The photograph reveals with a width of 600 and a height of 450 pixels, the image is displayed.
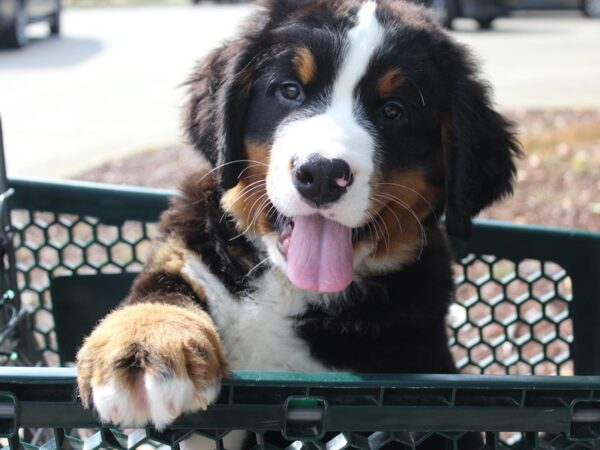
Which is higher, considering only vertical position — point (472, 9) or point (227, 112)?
point (227, 112)

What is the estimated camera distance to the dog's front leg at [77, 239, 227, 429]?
1762 millimetres

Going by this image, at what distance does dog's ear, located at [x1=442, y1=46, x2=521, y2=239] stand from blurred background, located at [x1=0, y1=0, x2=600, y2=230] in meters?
0.26

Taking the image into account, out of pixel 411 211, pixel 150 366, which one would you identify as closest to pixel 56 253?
pixel 411 211

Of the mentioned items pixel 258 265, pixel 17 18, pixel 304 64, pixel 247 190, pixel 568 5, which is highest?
pixel 304 64

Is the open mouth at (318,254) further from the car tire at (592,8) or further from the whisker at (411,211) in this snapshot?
the car tire at (592,8)

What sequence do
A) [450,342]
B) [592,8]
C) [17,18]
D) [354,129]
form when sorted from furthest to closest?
[592,8], [17,18], [450,342], [354,129]

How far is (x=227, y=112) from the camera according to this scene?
8.73 feet

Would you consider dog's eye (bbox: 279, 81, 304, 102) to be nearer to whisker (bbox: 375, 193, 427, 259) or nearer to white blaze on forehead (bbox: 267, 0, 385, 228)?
white blaze on forehead (bbox: 267, 0, 385, 228)

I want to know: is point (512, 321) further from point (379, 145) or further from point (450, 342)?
point (379, 145)

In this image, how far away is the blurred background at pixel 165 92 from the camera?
259 inches

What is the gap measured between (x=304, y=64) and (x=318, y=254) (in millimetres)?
561

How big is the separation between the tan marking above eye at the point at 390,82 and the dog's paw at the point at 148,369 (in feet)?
2.93

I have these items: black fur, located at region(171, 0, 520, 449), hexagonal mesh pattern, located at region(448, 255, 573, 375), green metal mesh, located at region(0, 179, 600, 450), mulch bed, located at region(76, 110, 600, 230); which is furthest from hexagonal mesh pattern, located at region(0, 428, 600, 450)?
mulch bed, located at region(76, 110, 600, 230)

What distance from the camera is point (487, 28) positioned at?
18.7 metres
